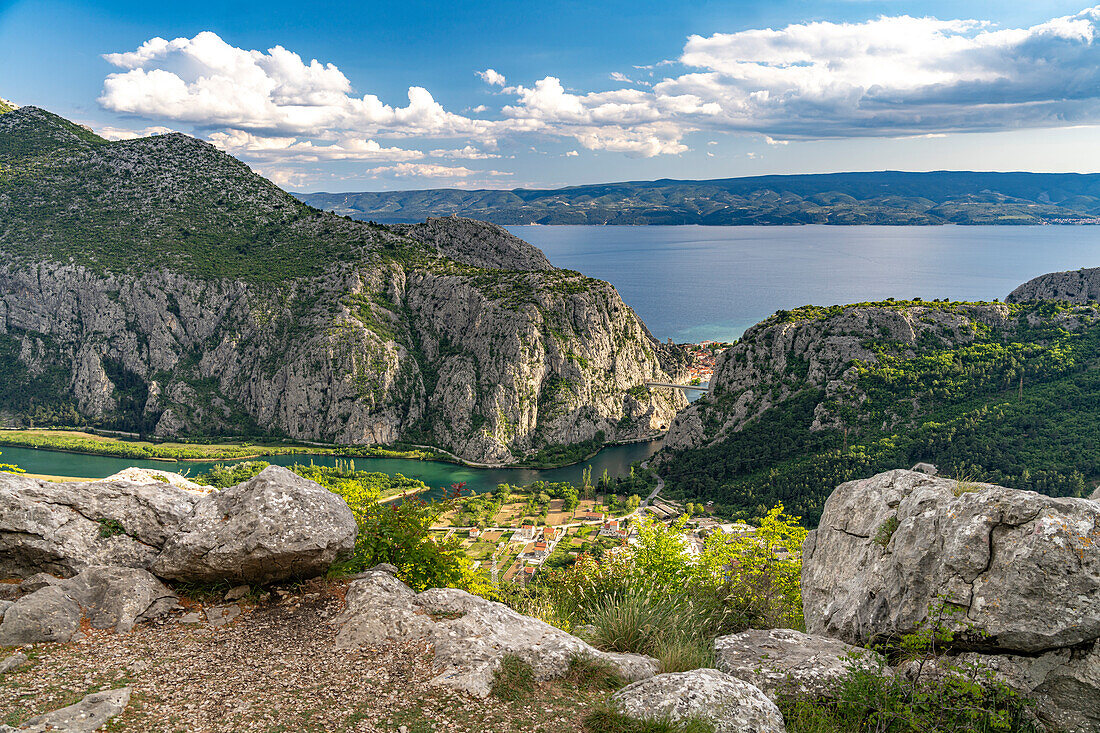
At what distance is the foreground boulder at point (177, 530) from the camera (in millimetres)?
10039

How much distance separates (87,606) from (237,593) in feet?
7.11

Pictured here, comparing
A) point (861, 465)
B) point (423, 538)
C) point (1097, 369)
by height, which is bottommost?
point (861, 465)

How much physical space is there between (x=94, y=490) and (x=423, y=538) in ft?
21.0

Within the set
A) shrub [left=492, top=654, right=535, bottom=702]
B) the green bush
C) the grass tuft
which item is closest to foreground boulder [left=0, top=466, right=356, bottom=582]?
shrub [left=492, top=654, right=535, bottom=702]

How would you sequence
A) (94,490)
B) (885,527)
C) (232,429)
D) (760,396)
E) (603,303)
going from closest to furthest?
(885,527) → (94,490) → (760,396) → (232,429) → (603,303)

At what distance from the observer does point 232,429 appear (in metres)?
113

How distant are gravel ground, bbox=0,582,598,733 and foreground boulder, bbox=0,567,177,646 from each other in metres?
0.25

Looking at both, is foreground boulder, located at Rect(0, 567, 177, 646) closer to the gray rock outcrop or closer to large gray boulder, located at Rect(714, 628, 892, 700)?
large gray boulder, located at Rect(714, 628, 892, 700)

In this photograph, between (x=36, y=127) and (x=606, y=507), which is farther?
(x=36, y=127)

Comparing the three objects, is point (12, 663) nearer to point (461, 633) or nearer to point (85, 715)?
point (85, 715)

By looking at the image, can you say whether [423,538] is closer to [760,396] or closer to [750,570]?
[750,570]

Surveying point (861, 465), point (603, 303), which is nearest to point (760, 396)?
point (861, 465)

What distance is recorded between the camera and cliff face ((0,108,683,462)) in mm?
113250

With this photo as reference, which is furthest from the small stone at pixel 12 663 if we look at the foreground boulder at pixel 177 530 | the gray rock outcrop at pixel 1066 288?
the gray rock outcrop at pixel 1066 288
